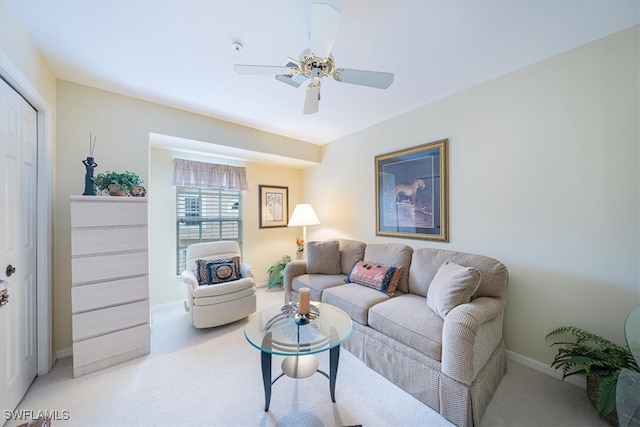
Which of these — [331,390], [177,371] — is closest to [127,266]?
[177,371]

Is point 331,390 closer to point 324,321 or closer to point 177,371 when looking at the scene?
point 324,321

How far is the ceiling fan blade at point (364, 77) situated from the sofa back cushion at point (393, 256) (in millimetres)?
1756

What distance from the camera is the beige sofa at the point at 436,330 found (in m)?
1.50

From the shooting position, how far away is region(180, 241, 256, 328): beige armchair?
2.58m

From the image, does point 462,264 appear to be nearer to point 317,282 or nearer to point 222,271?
point 317,282

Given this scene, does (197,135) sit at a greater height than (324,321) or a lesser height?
greater

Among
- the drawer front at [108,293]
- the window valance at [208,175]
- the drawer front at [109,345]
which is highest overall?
the window valance at [208,175]

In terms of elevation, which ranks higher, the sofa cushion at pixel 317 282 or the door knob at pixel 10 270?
the door knob at pixel 10 270

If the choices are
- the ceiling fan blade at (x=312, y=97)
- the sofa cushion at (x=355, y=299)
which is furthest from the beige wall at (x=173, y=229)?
the ceiling fan blade at (x=312, y=97)

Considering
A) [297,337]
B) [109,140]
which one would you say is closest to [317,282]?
[297,337]

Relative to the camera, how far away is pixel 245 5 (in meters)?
1.42

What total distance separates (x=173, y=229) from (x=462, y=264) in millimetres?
3625

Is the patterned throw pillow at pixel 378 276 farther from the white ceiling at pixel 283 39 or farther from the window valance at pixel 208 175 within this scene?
the window valance at pixel 208 175

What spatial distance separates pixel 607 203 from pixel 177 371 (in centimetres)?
359
